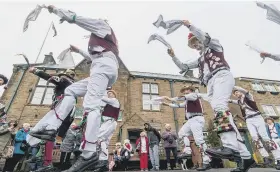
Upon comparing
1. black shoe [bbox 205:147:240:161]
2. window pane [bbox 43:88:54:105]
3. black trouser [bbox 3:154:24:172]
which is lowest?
black shoe [bbox 205:147:240:161]

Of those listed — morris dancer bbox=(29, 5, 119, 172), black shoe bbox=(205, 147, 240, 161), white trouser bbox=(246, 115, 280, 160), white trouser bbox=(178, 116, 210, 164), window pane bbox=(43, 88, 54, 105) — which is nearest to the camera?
morris dancer bbox=(29, 5, 119, 172)

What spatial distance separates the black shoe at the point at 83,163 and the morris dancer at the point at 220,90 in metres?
1.58

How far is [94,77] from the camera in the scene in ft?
10.4

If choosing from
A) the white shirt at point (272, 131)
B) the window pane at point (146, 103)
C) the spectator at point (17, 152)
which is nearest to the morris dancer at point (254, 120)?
the white shirt at point (272, 131)

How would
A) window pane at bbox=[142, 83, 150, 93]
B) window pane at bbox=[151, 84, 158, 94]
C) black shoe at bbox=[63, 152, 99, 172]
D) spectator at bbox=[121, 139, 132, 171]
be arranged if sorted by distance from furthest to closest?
window pane at bbox=[151, 84, 158, 94] → window pane at bbox=[142, 83, 150, 93] → spectator at bbox=[121, 139, 132, 171] → black shoe at bbox=[63, 152, 99, 172]

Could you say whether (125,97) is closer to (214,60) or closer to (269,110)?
(214,60)

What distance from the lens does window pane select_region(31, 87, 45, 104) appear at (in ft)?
52.0

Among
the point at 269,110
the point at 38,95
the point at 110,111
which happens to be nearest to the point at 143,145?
the point at 110,111

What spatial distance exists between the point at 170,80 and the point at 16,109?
37.6 ft

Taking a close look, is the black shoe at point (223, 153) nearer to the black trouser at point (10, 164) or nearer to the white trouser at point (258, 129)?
the white trouser at point (258, 129)

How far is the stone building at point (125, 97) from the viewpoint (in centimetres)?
1506

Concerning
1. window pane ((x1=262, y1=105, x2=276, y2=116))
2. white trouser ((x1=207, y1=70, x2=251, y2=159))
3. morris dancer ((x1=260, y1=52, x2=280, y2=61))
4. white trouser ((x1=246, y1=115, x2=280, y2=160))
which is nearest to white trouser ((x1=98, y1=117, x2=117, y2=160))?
white trouser ((x1=207, y1=70, x2=251, y2=159))

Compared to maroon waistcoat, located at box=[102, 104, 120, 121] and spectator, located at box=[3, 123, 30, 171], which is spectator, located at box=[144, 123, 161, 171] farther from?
spectator, located at box=[3, 123, 30, 171]

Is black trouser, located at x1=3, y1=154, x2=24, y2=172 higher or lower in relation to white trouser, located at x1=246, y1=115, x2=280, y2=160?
lower
